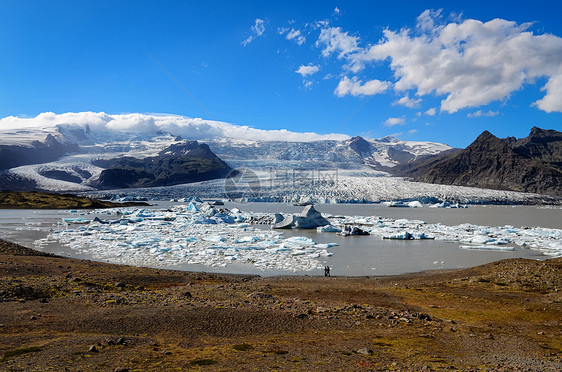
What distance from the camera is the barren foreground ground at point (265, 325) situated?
5.26m

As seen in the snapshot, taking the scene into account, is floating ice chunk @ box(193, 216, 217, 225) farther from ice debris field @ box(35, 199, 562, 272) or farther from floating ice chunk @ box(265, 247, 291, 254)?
floating ice chunk @ box(265, 247, 291, 254)

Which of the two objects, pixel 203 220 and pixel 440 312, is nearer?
pixel 440 312

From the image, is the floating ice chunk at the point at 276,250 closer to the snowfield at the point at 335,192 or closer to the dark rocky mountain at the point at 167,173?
the snowfield at the point at 335,192

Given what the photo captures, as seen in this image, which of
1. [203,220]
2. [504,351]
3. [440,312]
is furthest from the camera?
[203,220]

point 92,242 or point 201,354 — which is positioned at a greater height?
point 201,354

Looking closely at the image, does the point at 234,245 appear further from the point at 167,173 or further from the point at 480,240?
the point at 167,173

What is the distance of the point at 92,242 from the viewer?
23.0 metres

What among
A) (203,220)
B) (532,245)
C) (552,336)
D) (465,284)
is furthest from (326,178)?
(552,336)

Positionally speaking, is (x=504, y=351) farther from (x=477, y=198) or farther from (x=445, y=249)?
(x=477, y=198)

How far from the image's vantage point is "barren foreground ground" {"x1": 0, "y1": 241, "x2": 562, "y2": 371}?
526cm

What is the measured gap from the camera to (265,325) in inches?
286

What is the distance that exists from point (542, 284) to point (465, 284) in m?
2.61

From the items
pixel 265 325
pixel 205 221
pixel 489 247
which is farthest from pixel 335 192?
pixel 265 325

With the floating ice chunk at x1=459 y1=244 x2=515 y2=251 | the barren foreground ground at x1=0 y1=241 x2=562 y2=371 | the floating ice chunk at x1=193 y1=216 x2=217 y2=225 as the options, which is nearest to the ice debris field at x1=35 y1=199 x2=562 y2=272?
the floating ice chunk at x1=459 y1=244 x2=515 y2=251
